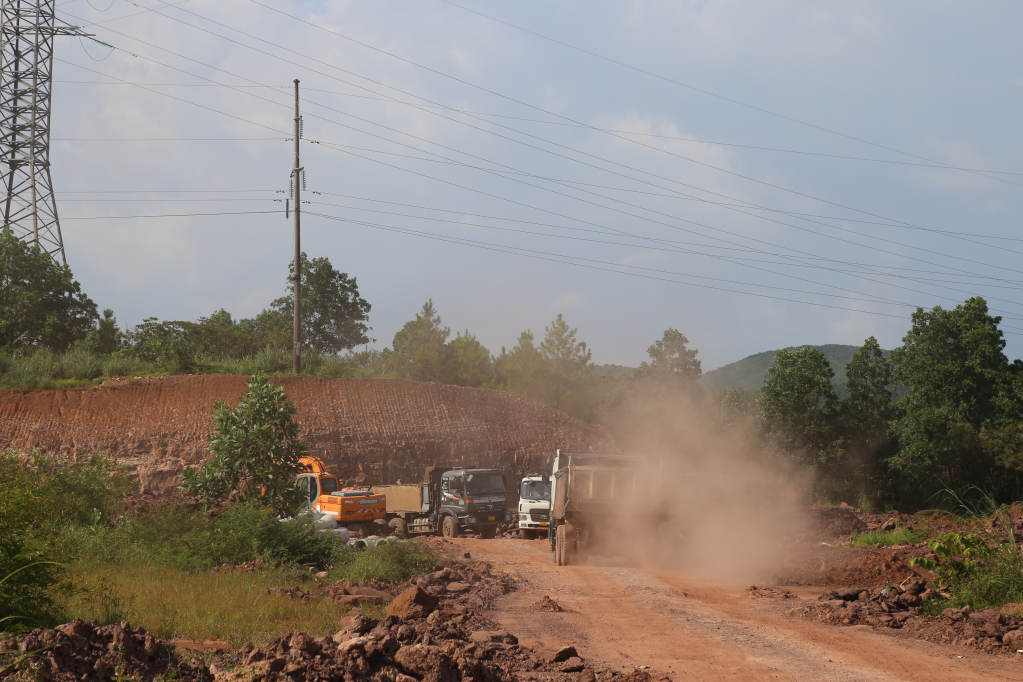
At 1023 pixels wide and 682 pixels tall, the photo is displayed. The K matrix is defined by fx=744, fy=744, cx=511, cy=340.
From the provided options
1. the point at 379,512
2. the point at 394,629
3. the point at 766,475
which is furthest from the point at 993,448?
the point at 394,629

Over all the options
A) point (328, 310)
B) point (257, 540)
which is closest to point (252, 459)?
point (257, 540)

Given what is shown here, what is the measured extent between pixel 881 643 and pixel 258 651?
27.3 ft

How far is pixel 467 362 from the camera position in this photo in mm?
58531

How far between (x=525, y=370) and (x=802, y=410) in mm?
24115

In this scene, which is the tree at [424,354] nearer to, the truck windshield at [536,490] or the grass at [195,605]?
the truck windshield at [536,490]

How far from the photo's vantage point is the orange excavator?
23.6 meters

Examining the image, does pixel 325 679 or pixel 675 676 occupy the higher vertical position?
pixel 325 679

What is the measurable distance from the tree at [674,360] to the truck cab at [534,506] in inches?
1903

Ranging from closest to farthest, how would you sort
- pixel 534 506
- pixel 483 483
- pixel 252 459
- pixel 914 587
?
1. pixel 914 587
2. pixel 252 459
3. pixel 534 506
4. pixel 483 483

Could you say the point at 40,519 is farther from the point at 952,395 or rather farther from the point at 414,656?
the point at 952,395

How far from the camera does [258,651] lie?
700cm

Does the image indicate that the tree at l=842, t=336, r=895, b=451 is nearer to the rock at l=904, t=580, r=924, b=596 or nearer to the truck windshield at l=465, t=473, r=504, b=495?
the truck windshield at l=465, t=473, r=504, b=495

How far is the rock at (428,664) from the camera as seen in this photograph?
7.17 m

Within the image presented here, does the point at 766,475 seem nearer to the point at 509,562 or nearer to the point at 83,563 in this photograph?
the point at 509,562
